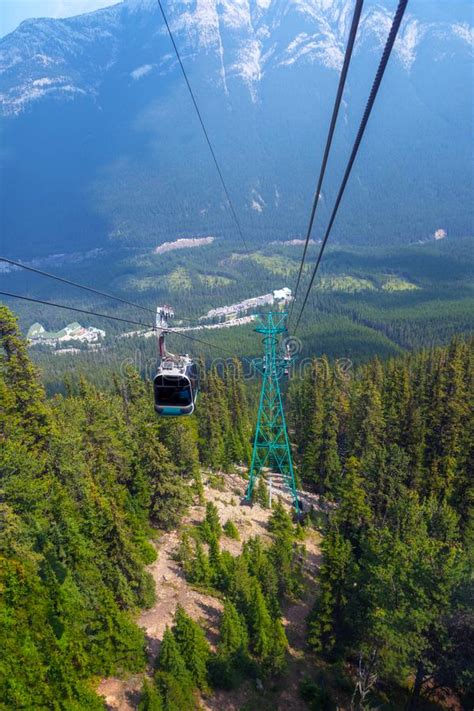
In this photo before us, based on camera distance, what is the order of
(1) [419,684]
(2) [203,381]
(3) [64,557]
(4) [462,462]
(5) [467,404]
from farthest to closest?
(2) [203,381] → (5) [467,404] → (4) [462,462] → (3) [64,557] → (1) [419,684]

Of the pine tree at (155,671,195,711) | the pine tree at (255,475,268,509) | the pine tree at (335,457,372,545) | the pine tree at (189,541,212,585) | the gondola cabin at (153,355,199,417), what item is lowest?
the pine tree at (255,475,268,509)

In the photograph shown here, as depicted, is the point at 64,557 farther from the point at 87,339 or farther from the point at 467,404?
the point at 87,339

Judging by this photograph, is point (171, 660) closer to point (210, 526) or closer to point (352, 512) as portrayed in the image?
point (210, 526)

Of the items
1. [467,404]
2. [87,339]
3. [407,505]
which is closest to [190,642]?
[407,505]

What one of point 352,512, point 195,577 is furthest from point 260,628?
point 352,512

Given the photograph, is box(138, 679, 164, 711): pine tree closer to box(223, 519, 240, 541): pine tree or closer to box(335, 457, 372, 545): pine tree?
Answer: box(335, 457, 372, 545): pine tree

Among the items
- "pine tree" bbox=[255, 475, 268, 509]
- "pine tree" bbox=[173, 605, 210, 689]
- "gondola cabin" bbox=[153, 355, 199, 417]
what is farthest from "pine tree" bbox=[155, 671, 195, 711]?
"pine tree" bbox=[255, 475, 268, 509]
